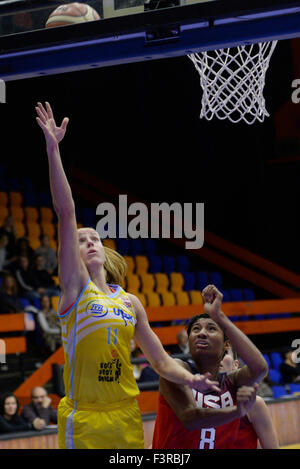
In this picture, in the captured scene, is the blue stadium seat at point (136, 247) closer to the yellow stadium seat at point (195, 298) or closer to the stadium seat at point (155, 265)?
the stadium seat at point (155, 265)

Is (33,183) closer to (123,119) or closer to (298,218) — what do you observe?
(123,119)

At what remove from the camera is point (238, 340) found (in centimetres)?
310

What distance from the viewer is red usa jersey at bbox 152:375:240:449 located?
3.32 meters

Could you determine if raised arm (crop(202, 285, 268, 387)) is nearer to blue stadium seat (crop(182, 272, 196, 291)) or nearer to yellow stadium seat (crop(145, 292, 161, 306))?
yellow stadium seat (crop(145, 292, 161, 306))

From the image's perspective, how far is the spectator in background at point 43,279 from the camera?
32.7ft

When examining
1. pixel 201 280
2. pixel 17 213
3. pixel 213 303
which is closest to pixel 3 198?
pixel 17 213

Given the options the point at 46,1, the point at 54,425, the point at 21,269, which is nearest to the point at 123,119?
the point at 21,269

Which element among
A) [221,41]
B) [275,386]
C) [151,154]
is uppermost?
[221,41]

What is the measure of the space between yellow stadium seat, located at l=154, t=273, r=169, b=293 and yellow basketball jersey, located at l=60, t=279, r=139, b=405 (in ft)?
27.4

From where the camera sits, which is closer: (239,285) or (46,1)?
(46,1)

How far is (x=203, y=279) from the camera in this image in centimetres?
1268

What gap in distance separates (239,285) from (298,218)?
1.56 metres

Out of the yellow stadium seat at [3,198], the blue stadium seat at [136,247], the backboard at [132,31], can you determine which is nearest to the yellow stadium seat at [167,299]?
the blue stadium seat at [136,247]

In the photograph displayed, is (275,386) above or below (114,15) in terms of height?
below
